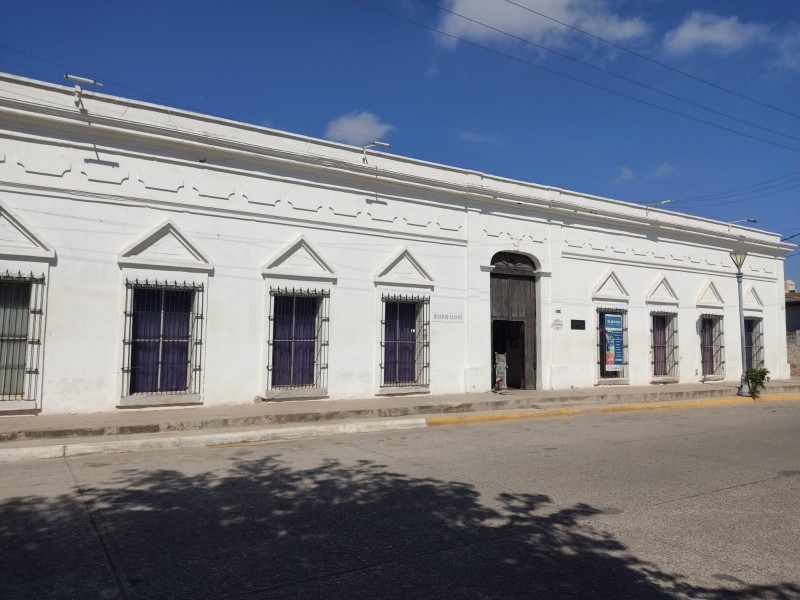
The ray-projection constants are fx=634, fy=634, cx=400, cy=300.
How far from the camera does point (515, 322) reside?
17.3 meters

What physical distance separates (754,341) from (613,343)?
7.85 meters

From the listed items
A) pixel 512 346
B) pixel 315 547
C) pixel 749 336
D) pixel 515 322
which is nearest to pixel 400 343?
pixel 515 322

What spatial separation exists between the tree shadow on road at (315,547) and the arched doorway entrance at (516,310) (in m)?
10.2

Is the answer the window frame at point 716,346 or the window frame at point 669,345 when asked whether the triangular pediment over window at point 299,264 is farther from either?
the window frame at point 716,346

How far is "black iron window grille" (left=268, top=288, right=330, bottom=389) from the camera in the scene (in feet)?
42.6

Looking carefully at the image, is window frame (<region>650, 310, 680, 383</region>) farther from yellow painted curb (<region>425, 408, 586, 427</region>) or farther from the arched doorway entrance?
yellow painted curb (<region>425, 408, 586, 427</region>)

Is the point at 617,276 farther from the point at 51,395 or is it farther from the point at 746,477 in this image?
the point at 51,395

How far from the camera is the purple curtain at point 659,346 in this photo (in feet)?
64.6

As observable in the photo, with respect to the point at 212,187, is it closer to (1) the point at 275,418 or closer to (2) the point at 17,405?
(1) the point at 275,418

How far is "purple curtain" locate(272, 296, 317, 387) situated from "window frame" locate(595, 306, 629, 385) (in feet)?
28.7

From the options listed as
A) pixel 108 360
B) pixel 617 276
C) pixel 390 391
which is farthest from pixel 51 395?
pixel 617 276

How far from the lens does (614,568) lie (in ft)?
14.1

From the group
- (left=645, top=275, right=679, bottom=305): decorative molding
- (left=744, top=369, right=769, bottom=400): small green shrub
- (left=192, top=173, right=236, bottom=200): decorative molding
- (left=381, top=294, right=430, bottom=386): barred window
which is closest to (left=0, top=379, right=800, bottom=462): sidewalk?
(left=381, top=294, right=430, bottom=386): barred window

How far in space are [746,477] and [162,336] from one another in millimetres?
9681
